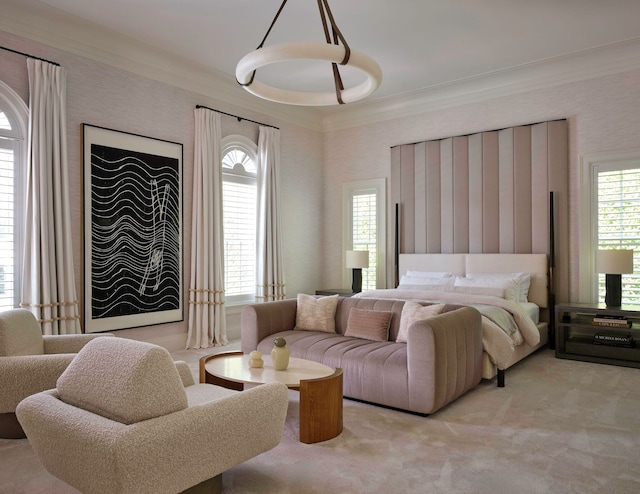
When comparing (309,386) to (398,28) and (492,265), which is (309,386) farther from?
(492,265)

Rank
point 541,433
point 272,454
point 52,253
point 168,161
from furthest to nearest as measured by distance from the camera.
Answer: point 168,161
point 52,253
point 541,433
point 272,454

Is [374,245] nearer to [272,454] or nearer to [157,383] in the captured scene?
[272,454]

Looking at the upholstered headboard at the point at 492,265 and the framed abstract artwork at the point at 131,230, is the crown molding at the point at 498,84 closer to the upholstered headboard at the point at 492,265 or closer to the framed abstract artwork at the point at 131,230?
the upholstered headboard at the point at 492,265

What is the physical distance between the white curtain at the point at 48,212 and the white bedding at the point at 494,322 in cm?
304

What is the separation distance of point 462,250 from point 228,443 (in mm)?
4753

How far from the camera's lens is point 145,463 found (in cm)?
171

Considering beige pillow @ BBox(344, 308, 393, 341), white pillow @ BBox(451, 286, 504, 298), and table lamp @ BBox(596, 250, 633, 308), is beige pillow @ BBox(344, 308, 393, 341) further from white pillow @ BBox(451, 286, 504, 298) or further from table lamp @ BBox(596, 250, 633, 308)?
table lamp @ BBox(596, 250, 633, 308)

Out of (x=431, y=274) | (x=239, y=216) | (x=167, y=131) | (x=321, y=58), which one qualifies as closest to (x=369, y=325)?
(x=431, y=274)

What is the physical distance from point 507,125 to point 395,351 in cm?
360

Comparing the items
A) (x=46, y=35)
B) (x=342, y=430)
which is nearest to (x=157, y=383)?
(x=342, y=430)

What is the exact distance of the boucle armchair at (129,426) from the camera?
5.56ft

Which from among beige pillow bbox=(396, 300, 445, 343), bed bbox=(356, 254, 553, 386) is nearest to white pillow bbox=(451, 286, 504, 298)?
bed bbox=(356, 254, 553, 386)

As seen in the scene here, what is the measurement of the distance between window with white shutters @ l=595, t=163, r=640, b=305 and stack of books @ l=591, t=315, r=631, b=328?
1.30ft

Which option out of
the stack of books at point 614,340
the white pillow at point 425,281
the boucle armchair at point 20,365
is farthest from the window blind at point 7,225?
the stack of books at point 614,340
